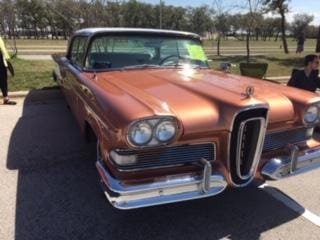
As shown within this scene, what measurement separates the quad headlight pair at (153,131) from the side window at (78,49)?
7.21ft

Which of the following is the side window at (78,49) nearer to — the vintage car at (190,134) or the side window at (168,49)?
the vintage car at (190,134)

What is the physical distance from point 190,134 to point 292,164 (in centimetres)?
103

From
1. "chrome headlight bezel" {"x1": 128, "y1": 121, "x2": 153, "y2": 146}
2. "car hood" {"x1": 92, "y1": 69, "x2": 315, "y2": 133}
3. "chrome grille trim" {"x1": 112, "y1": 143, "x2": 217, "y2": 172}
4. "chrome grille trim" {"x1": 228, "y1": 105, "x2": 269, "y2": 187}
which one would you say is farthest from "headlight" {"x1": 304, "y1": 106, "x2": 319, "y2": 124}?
"chrome headlight bezel" {"x1": 128, "y1": 121, "x2": 153, "y2": 146}

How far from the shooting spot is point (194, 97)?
10.4 ft

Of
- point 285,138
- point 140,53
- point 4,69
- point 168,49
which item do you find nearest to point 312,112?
point 285,138

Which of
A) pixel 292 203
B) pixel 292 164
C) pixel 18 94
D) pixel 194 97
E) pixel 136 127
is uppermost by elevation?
pixel 194 97

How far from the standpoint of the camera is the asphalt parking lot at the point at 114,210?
3082mm

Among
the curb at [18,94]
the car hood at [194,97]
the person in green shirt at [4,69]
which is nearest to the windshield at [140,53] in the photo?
the car hood at [194,97]

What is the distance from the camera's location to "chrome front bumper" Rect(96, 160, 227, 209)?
2670 mm

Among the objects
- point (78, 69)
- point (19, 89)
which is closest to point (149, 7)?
point (19, 89)

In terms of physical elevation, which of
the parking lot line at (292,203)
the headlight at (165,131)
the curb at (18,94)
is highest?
the headlight at (165,131)

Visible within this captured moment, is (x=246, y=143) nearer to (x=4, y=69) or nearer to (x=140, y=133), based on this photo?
(x=140, y=133)

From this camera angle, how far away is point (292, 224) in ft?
10.7

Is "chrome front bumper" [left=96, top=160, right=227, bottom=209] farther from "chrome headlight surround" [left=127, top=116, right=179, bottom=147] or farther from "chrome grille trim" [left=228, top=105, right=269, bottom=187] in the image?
"chrome headlight surround" [left=127, top=116, right=179, bottom=147]
